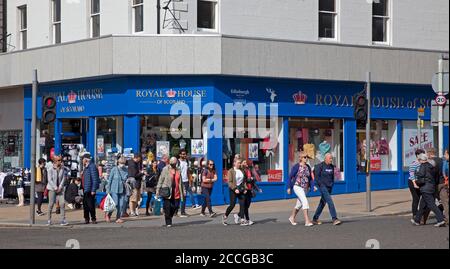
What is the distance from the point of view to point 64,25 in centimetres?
3328

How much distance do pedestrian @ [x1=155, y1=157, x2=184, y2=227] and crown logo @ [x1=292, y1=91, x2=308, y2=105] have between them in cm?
920

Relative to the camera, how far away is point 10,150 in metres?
36.8

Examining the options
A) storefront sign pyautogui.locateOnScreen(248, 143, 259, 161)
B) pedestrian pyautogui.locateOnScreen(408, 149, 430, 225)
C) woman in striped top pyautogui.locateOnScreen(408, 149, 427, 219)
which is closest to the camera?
pedestrian pyautogui.locateOnScreen(408, 149, 430, 225)

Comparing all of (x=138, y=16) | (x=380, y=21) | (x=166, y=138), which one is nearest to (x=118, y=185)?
(x=166, y=138)

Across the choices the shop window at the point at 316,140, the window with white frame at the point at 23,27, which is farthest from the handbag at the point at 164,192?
the window with white frame at the point at 23,27

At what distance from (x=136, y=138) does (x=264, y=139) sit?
14.5 ft

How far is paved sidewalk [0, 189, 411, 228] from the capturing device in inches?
939

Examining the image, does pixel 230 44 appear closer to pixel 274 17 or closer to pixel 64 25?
pixel 274 17

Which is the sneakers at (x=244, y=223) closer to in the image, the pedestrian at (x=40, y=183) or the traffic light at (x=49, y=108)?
the traffic light at (x=49, y=108)

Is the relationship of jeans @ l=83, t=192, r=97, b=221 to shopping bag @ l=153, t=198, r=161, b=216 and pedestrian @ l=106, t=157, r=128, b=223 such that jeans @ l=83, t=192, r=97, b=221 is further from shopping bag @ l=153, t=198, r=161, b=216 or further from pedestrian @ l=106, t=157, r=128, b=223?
shopping bag @ l=153, t=198, r=161, b=216

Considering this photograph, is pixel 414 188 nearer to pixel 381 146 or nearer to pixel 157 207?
pixel 157 207

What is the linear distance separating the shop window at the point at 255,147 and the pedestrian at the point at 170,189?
6942mm

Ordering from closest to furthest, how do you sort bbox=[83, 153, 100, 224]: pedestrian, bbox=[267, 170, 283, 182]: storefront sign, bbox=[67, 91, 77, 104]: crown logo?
1. bbox=[83, 153, 100, 224]: pedestrian
2. bbox=[267, 170, 283, 182]: storefront sign
3. bbox=[67, 91, 77, 104]: crown logo

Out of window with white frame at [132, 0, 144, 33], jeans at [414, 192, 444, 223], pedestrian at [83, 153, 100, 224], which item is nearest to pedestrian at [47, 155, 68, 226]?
pedestrian at [83, 153, 100, 224]
